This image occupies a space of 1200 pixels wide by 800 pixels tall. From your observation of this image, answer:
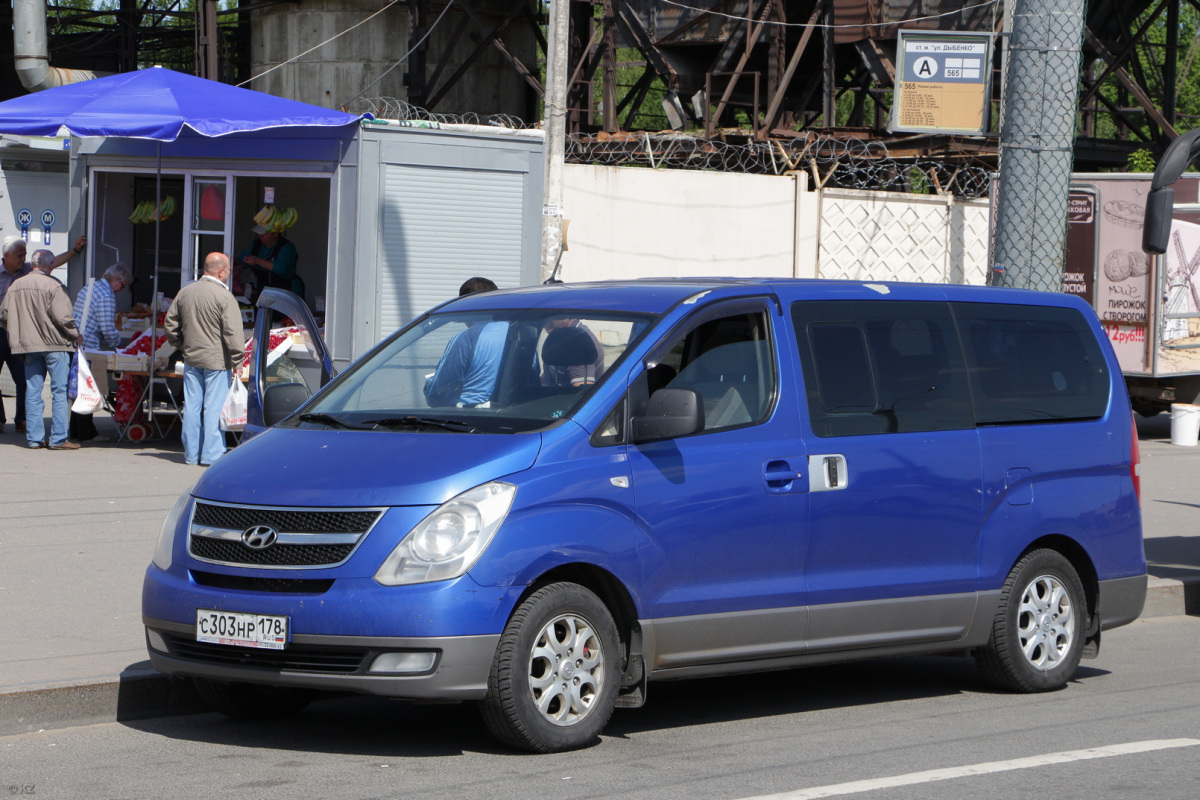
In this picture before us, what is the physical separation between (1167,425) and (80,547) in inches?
656

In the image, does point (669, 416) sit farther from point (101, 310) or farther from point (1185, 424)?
point (1185, 424)

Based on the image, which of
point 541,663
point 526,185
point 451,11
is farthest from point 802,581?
point 451,11

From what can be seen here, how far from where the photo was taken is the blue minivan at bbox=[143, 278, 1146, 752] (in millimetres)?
5516

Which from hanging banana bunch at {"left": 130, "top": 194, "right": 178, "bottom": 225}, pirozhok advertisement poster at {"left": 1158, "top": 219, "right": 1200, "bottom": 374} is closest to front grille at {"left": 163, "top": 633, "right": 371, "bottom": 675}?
hanging banana bunch at {"left": 130, "top": 194, "right": 178, "bottom": 225}

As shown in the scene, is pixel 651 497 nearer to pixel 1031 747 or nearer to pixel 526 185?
pixel 1031 747

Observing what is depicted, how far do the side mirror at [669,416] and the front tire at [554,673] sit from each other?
66 cm

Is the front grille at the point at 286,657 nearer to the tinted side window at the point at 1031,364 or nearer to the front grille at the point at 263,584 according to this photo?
the front grille at the point at 263,584

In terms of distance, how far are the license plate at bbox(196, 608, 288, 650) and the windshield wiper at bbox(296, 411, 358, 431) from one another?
37.2 inches

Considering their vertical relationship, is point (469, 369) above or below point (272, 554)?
above

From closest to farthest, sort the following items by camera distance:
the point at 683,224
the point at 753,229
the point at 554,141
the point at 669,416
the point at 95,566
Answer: the point at 669,416 < the point at 95,566 < the point at 554,141 < the point at 683,224 < the point at 753,229

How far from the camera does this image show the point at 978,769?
18.8 ft

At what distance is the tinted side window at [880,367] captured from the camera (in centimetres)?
658

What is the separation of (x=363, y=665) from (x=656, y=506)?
1275 millimetres

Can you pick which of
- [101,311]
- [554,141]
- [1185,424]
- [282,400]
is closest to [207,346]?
[101,311]
